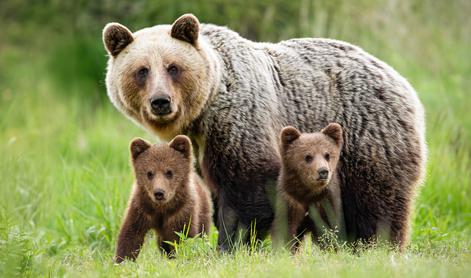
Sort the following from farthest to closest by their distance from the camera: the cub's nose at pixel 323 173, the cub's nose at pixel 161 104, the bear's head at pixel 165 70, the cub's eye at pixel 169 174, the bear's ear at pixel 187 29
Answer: the bear's ear at pixel 187 29 < the bear's head at pixel 165 70 < the cub's eye at pixel 169 174 < the cub's nose at pixel 161 104 < the cub's nose at pixel 323 173

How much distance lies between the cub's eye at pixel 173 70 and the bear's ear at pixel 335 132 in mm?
1336

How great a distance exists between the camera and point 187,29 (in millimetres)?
7371

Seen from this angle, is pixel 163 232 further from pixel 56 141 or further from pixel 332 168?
pixel 56 141

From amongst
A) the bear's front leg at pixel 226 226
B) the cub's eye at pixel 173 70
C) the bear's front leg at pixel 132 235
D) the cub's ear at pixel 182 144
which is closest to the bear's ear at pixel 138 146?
the cub's ear at pixel 182 144

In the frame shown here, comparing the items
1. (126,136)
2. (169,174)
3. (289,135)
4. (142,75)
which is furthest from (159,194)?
(126,136)

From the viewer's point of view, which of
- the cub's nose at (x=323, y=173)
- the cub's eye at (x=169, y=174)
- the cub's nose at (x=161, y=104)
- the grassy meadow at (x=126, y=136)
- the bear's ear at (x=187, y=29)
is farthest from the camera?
the bear's ear at (x=187, y=29)

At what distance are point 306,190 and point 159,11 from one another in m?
8.78

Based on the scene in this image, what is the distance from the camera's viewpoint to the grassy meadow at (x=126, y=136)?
6441 mm

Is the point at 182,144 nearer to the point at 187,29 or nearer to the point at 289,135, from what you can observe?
the point at 289,135

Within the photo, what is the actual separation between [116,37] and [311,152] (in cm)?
195

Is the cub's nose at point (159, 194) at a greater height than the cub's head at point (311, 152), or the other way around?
the cub's head at point (311, 152)

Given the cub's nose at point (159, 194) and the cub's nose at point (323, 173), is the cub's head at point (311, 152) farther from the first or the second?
the cub's nose at point (159, 194)

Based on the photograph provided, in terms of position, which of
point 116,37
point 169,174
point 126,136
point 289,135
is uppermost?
point 116,37

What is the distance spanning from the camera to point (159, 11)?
1530cm
